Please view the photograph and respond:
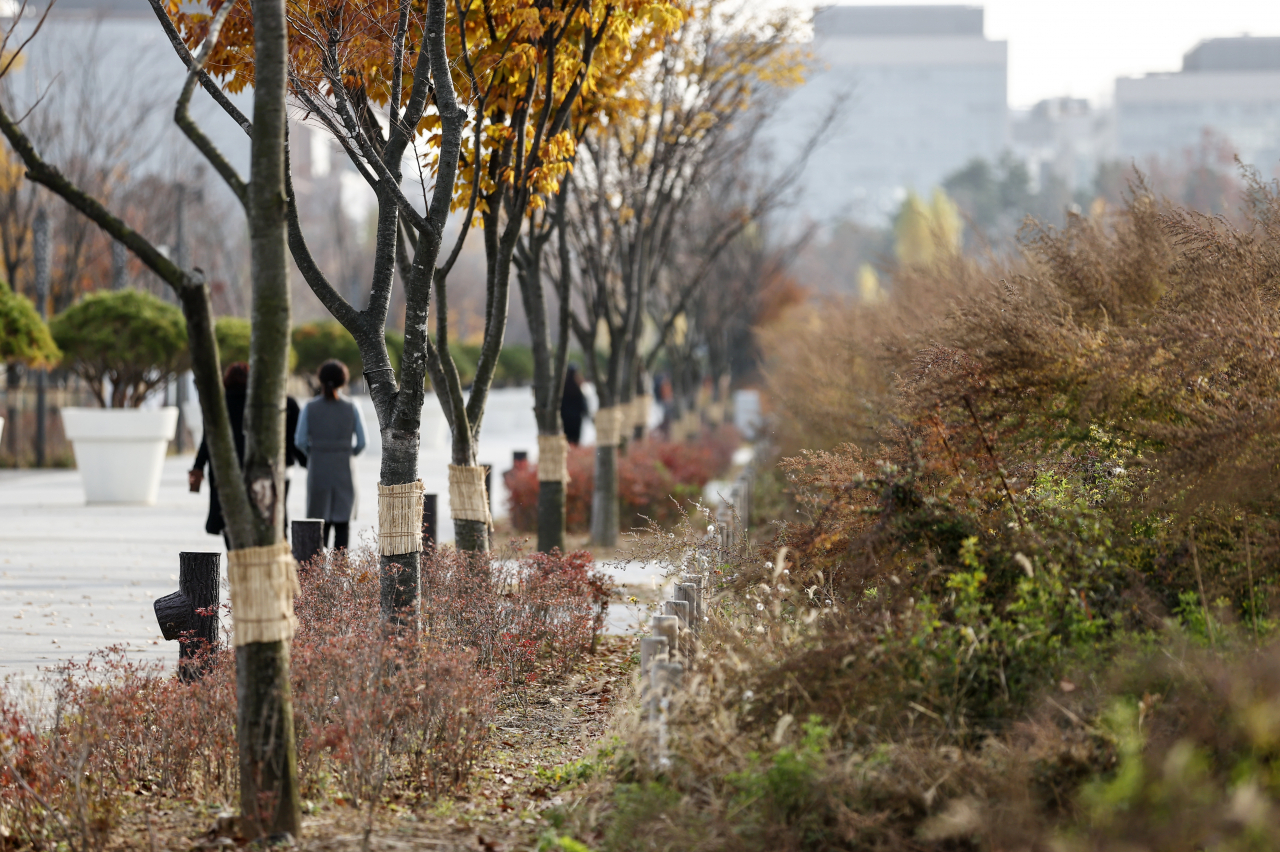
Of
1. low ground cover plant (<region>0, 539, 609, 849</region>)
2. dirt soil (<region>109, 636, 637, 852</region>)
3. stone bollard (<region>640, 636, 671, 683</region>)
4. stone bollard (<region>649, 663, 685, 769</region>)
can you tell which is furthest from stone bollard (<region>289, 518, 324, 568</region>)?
stone bollard (<region>649, 663, 685, 769</region>)

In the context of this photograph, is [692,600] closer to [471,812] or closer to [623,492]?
[471,812]

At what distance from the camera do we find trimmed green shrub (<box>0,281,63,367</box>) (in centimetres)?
1450

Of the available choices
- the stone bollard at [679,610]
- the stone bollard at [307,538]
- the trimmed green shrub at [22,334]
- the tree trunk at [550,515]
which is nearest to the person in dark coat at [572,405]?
the trimmed green shrub at [22,334]

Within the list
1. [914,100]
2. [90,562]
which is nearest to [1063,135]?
[914,100]

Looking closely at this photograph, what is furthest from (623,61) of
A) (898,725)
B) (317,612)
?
(898,725)

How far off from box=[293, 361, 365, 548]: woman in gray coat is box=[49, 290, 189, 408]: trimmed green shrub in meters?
7.91

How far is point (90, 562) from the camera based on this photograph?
10266 mm

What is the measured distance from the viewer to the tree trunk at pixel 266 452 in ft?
12.3

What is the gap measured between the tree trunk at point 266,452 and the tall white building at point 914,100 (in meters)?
142

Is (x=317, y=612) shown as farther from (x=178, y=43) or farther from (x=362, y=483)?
(x=362, y=483)

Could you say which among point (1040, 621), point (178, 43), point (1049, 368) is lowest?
point (1040, 621)

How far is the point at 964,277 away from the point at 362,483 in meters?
10.9

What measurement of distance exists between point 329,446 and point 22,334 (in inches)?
306

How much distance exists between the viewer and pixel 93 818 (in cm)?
390
